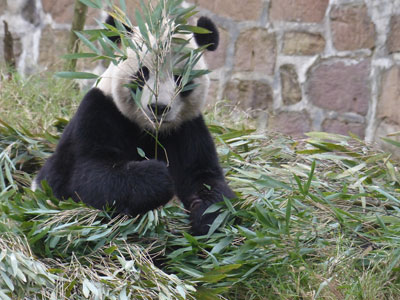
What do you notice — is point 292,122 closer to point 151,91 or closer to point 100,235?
point 151,91

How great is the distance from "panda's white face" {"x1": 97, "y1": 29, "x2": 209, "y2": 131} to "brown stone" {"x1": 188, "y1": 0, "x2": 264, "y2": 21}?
2.55 m

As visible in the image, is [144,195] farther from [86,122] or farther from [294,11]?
[294,11]

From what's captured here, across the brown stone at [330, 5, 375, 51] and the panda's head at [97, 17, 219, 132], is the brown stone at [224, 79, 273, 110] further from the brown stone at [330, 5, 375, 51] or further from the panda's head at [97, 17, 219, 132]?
the panda's head at [97, 17, 219, 132]

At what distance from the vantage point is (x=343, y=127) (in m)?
5.23

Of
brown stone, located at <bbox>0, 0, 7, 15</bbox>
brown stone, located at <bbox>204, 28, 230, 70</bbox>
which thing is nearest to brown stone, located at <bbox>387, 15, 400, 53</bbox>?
brown stone, located at <bbox>204, 28, 230, 70</bbox>

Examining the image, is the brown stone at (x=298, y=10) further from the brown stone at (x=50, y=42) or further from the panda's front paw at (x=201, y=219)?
the panda's front paw at (x=201, y=219)

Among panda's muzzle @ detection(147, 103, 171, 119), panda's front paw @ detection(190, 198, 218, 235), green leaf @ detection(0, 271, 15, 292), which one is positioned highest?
panda's muzzle @ detection(147, 103, 171, 119)

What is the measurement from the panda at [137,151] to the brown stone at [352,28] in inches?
89.9

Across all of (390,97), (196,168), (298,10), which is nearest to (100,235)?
(196,168)

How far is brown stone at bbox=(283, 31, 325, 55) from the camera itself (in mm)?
5312

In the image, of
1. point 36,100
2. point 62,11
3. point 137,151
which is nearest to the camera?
point 137,151

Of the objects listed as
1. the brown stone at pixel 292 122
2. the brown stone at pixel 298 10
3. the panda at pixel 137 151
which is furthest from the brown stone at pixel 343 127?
the panda at pixel 137 151

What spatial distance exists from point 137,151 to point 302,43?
2760 millimetres

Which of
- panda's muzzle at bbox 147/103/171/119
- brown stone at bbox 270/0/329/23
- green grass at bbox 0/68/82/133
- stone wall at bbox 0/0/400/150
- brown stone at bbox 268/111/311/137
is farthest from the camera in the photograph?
brown stone at bbox 268/111/311/137
